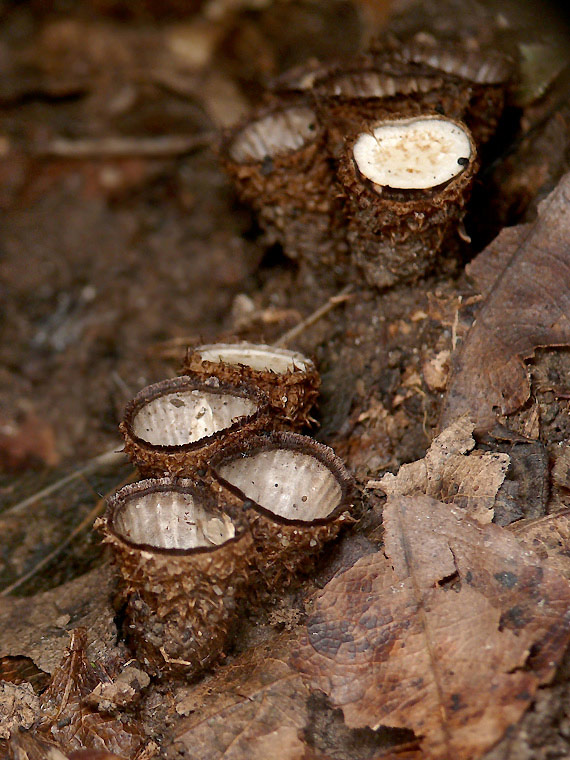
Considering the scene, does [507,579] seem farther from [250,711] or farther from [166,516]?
[166,516]

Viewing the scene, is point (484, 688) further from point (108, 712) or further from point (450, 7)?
point (450, 7)

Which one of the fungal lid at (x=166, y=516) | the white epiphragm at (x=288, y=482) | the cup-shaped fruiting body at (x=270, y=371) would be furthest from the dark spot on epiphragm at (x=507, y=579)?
the cup-shaped fruiting body at (x=270, y=371)

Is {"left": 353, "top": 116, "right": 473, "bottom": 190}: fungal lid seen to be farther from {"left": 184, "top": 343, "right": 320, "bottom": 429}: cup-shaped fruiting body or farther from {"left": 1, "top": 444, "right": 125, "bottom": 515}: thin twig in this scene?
{"left": 1, "top": 444, "right": 125, "bottom": 515}: thin twig

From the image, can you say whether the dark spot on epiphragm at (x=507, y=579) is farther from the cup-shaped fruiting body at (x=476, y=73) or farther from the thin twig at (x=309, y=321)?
the cup-shaped fruiting body at (x=476, y=73)

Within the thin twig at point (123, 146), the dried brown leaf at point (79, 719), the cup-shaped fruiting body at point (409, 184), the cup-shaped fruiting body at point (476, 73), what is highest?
the cup-shaped fruiting body at point (476, 73)

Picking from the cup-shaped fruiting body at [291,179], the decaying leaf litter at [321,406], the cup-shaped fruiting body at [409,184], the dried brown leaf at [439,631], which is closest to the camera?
the dried brown leaf at [439,631]

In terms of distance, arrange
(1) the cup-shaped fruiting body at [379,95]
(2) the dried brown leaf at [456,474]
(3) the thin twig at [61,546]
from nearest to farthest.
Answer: (2) the dried brown leaf at [456,474] < (3) the thin twig at [61,546] < (1) the cup-shaped fruiting body at [379,95]

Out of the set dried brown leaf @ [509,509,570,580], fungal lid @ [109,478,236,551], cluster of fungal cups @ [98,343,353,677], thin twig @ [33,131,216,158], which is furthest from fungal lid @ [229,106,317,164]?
dried brown leaf @ [509,509,570,580]

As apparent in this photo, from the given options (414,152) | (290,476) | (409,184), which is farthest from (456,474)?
(414,152)
